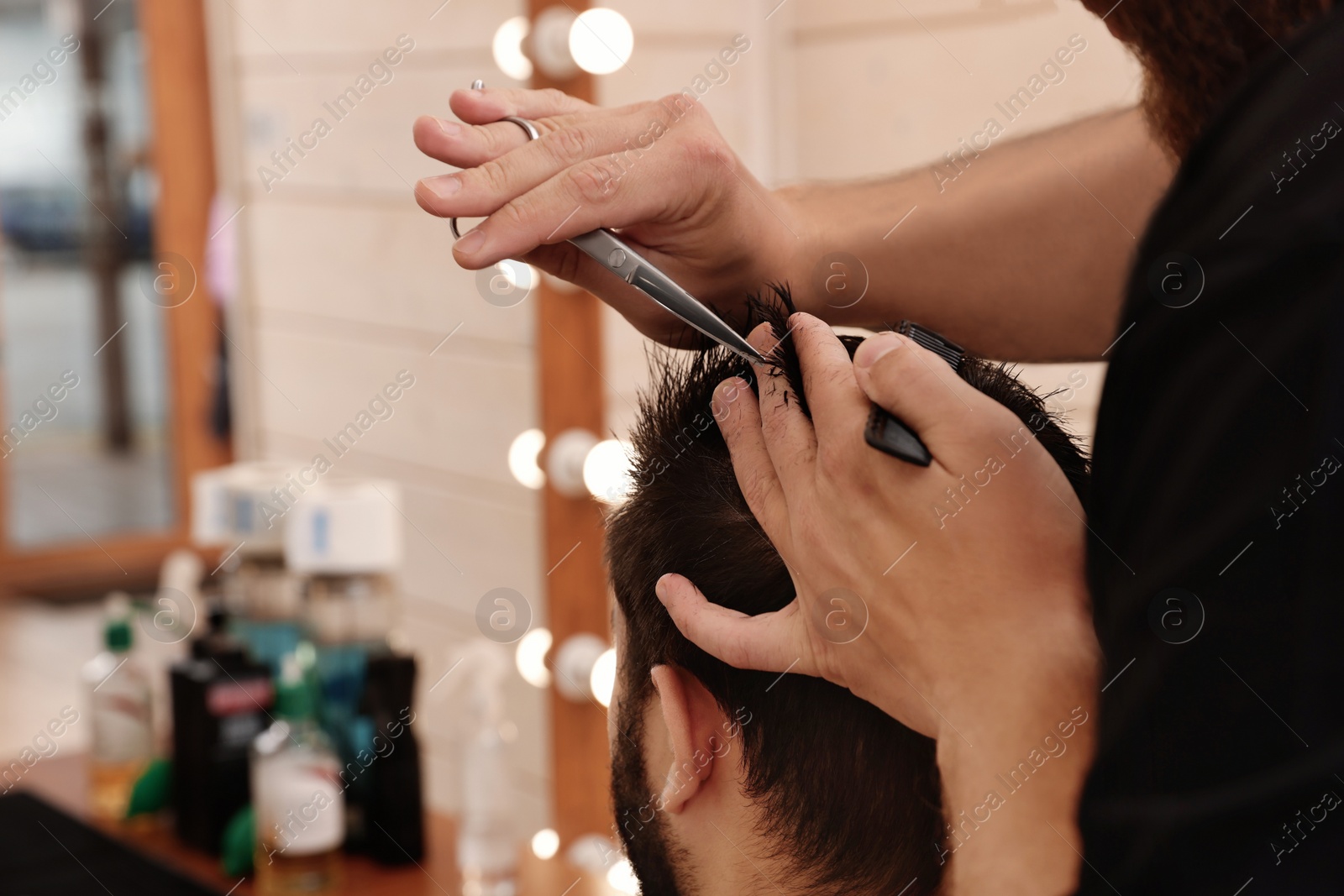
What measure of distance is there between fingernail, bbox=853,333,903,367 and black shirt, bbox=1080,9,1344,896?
0.13 meters

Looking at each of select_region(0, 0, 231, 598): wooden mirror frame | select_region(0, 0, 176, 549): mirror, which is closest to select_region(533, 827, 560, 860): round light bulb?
select_region(0, 0, 231, 598): wooden mirror frame

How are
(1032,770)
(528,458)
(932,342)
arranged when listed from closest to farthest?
(1032,770)
(932,342)
(528,458)

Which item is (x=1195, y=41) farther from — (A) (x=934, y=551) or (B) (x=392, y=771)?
(B) (x=392, y=771)

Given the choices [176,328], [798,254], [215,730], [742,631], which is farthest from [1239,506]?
[176,328]

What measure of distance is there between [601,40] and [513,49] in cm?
18

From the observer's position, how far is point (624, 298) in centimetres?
96

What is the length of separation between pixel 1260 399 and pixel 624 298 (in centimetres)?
54

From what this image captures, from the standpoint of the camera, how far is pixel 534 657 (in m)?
2.38

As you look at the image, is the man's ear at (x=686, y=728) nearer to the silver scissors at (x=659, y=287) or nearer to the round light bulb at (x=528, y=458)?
the silver scissors at (x=659, y=287)

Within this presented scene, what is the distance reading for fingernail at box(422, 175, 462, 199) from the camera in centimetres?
79

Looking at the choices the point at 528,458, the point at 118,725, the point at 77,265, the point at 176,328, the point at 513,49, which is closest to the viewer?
the point at 118,725

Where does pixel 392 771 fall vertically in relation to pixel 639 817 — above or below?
below

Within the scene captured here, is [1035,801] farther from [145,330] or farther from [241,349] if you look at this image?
[145,330]

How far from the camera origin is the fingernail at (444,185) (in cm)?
79
